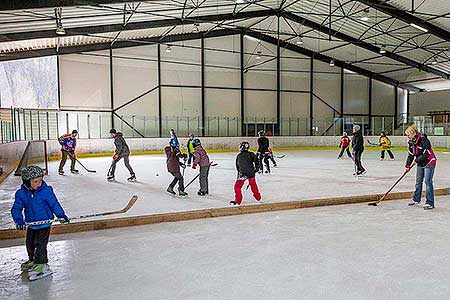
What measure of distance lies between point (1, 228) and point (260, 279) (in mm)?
3948

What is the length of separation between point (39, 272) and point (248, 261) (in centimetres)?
217

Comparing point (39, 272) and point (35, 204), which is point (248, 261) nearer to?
point (39, 272)

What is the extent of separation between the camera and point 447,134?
80.7ft

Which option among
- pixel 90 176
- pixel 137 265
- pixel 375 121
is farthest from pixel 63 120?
pixel 375 121

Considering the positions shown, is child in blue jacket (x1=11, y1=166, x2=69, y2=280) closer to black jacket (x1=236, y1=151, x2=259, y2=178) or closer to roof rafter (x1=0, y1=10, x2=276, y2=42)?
black jacket (x1=236, y1=151, x2=259, y2=178)

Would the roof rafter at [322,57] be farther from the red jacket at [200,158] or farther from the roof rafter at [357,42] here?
the red jacket at [200,158]

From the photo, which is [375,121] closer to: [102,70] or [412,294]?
[102,70]

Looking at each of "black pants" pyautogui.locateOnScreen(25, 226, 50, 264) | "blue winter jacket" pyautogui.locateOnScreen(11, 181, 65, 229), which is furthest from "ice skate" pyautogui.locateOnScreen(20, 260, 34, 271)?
"blue winter jacket" pyautogui.locateOnScreen(11, 181, 65, 229)

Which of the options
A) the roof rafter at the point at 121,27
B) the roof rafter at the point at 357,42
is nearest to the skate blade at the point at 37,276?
the roof rafter at the point at 121,27

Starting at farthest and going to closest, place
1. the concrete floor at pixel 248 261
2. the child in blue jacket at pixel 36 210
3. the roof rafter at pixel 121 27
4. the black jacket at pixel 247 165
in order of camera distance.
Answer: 1. the roof rafter at pixel 121 27
2. the black jacket at pixel 247 165
3. the child in blue jacket at pixel 36 210
4. the concrete floor at pixel 248 261

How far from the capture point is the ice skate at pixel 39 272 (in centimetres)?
358

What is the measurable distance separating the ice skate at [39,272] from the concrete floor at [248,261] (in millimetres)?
69

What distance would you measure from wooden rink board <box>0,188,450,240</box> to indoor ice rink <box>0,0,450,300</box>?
0.03 meters

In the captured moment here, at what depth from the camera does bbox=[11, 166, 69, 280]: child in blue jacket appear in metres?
3.56
